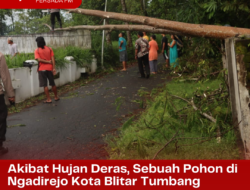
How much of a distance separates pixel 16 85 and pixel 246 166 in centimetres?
813

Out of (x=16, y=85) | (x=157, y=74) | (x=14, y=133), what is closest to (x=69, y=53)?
(x=157, y=74)

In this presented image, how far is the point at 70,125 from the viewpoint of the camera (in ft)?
25.8

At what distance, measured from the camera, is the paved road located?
6.00m

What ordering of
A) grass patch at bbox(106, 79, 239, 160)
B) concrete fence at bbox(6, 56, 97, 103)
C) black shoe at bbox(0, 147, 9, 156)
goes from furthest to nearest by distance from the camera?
concrete fence at bbox(6, 56, 97, 103), black shoe at bbox(0, 147, 9, 156), grass patch at bbox(106, 79, 239, 160)

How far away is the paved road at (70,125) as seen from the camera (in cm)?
600

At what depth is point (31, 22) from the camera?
153ft

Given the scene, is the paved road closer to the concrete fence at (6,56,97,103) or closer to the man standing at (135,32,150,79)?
the concrete fence at (6,56,97,103)

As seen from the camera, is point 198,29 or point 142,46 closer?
point 198,29

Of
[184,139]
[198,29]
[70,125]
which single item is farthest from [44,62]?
[184,139]

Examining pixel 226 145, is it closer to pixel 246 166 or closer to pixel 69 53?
pixel 246 166

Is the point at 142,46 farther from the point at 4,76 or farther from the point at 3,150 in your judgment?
the point at 3,150

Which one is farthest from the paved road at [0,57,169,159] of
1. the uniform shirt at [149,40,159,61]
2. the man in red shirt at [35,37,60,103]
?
the uniform shirt at [149,40,159,61]

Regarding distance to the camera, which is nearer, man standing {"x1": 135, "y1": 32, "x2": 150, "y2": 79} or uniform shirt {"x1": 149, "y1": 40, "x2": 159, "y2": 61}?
man standing {"x1": 135, "y1": 32, "x2": 150, "y2": 79}

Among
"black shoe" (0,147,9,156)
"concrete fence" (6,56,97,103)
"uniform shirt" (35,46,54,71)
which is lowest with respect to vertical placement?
"black shoe" (0,147,9,156)
